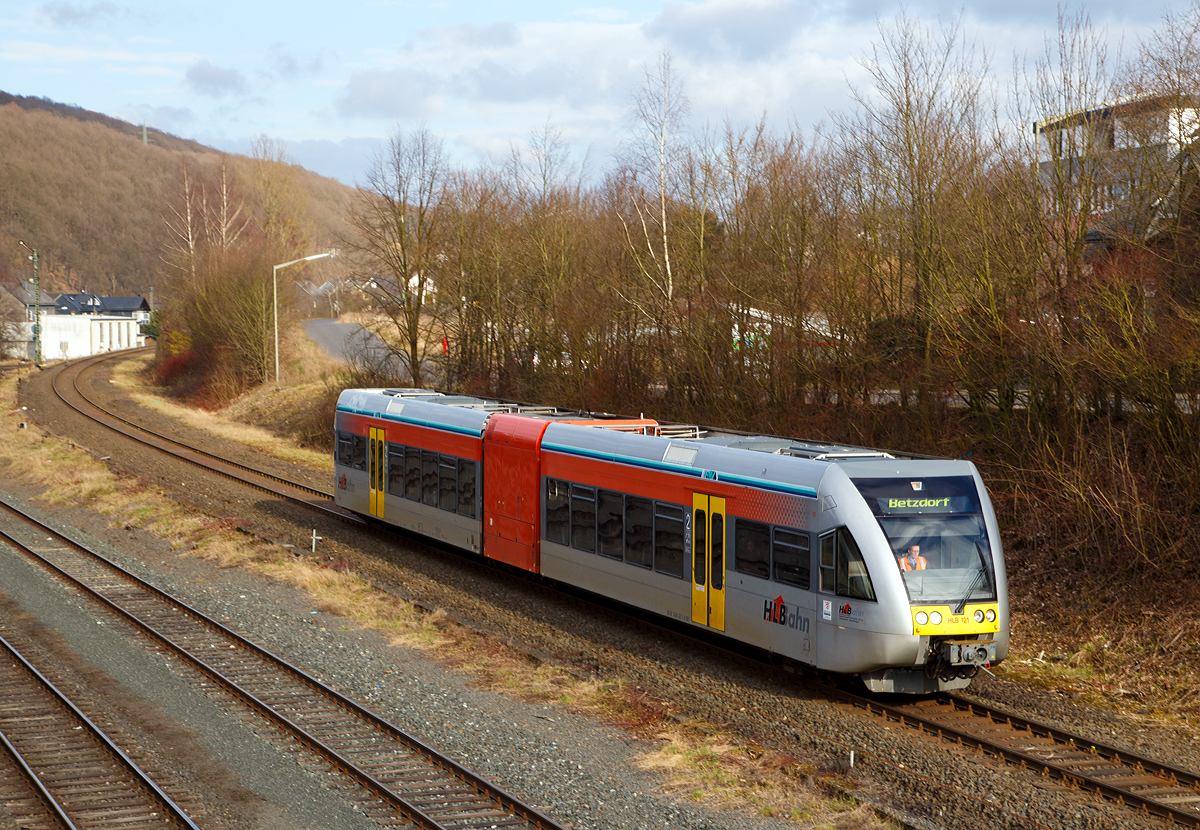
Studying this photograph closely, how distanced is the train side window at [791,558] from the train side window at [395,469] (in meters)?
10.8

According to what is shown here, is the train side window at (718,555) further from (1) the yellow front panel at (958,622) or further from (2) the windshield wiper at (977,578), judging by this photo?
(2) the windshield wiper at (977,578)

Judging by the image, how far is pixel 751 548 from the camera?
12.9 meters

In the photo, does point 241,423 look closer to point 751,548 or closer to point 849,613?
point 751,548

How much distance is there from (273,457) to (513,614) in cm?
2154

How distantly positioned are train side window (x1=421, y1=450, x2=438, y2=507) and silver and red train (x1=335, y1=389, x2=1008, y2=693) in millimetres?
913

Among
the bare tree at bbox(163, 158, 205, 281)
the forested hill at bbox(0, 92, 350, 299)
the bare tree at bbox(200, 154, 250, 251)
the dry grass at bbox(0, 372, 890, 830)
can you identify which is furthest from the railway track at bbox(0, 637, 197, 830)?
the forested hill at bbox(0, 92, 350, 299)

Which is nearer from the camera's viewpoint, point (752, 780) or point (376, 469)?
point (752, 780)

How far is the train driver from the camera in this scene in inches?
451

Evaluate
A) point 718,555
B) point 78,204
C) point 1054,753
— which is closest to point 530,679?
point 718,555

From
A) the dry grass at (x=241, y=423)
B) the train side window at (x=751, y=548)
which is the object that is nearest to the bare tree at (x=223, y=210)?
the dry grass at (x=241, y=423)

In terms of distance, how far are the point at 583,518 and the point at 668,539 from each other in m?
2.12

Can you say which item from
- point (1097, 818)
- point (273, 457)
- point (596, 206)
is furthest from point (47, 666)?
point (596, 206)

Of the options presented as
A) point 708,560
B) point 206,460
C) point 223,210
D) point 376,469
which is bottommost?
point 206,460

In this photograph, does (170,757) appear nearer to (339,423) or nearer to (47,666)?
(47,666)
